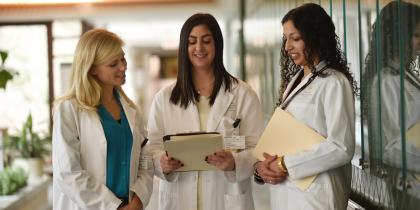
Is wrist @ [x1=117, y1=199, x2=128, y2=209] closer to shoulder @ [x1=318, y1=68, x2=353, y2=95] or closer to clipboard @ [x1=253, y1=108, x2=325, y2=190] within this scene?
clipboard @ [x1=253, y1=108, x2=325, y2=190]

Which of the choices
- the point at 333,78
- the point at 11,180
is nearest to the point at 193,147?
the point at 333,78

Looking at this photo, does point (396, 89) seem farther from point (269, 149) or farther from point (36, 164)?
Result: point (36, 164)

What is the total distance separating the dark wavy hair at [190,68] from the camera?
2.48 m

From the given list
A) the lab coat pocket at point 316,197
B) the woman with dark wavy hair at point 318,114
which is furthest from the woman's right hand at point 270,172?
the lab coat pocket at point 316,197

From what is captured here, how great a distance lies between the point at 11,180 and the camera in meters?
5.17

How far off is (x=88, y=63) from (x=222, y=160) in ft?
2.22

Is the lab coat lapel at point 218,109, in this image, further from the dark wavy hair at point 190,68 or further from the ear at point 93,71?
the ear at point 93,71

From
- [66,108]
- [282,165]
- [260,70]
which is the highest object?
[260,70]

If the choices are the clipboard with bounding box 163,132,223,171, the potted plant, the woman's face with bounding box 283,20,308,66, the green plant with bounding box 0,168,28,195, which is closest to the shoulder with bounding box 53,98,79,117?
the clipboard with bounding box 163,132,223,171

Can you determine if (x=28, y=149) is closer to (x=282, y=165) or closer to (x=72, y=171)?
(x=72, y=171)

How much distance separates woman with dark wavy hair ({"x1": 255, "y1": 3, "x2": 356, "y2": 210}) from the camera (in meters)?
1.79

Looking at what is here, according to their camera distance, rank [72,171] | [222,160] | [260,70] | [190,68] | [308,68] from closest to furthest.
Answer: [308,68]
[72,171]
[222,160]
[190,68]
[260,70]

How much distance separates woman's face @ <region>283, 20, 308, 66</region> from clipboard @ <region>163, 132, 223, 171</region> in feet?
1.50

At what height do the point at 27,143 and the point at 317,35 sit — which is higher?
the point at 317,35
